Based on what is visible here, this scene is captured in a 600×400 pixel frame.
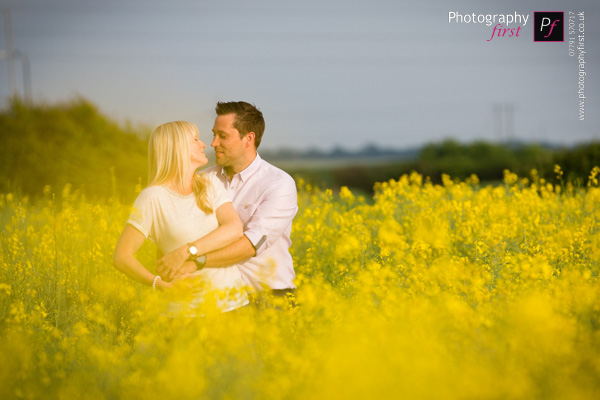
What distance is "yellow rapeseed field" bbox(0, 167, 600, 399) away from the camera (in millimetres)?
2865

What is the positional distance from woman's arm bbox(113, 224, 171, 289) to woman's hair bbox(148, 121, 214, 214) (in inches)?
14.1

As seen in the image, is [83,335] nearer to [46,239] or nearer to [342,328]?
[342,328]

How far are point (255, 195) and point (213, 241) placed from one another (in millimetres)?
823

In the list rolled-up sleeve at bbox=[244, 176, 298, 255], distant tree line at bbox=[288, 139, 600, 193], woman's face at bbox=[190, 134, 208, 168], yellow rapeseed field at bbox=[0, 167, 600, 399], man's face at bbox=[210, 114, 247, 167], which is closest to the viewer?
yellow rapeseed field at bbox=[0, 167, 600, 399]

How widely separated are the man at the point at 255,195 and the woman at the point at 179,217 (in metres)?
0.27

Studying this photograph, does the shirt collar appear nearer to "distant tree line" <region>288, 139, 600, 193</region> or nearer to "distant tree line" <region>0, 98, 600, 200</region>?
"distant tree line" <region>0, 98, 600, 200</region>

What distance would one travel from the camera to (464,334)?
3.48 meters

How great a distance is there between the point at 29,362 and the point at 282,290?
5.96 ft

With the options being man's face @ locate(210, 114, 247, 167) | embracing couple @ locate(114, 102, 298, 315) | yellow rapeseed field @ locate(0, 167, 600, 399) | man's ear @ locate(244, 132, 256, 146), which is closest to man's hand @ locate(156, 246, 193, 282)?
embracing couple @ locate(114, 102, 298, 315)

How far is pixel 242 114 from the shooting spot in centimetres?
462

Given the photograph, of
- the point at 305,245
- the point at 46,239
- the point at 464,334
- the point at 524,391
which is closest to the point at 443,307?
the point at 464,334

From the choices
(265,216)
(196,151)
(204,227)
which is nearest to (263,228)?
(265,216)

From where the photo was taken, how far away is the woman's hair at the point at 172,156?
3.92m

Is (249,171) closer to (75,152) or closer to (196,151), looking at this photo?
(196,151)
